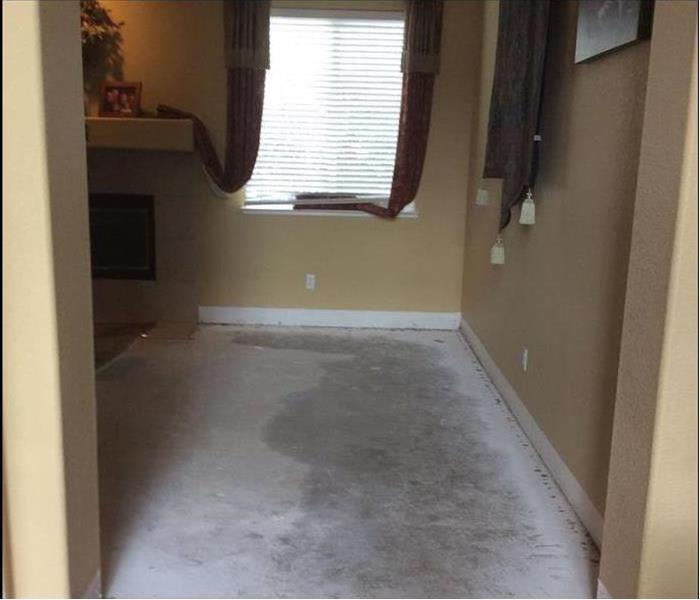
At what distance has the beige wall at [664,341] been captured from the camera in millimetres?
1638

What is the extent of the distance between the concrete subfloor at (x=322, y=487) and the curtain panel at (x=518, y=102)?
1.15 metres

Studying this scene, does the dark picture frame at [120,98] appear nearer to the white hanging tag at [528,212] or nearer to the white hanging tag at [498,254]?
the white hanging tag at [498,254]

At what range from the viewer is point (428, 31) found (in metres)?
5.17

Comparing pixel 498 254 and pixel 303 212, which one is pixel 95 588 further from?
pixel 303 212

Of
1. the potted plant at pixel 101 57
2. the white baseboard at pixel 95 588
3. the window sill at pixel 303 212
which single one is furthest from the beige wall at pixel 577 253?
the potted plant at pixel 101 57

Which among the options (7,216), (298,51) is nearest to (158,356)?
(298,51)

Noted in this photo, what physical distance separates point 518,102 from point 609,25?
80 centimetres

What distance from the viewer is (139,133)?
197 inches

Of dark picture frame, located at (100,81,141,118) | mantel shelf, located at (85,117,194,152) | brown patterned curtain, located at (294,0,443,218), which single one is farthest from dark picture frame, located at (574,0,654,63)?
dark picture frame, located at (100,81,141,118)

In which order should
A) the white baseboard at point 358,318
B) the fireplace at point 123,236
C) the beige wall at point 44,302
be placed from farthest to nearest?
the white baseboard at point 358,318 < the fireplace at point 123,236 < the beige wall at point 44,302

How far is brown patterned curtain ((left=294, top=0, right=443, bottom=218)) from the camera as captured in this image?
203 inches

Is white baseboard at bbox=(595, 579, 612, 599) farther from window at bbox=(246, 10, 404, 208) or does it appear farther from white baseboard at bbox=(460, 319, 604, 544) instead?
window at bbox=(246, 10, 404, 208)

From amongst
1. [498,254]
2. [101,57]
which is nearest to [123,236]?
[101,57]

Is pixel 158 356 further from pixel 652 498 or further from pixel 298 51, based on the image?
pixel 652 498
